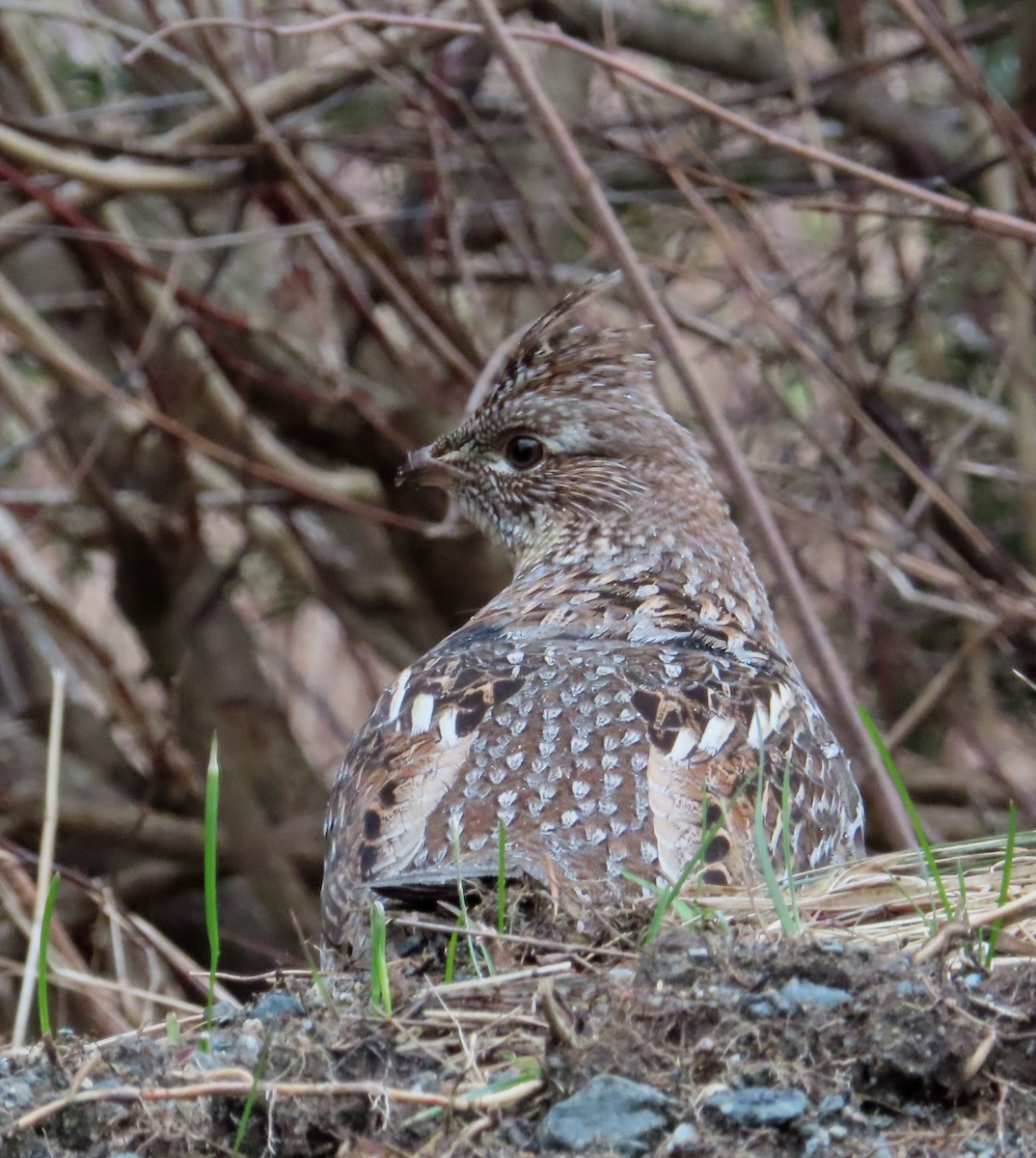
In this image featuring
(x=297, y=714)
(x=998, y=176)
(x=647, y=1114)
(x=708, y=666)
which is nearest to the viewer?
(x=647, y=1114)

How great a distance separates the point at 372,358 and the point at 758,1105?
22.0 feet

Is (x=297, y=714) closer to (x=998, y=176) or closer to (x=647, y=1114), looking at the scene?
(x=998, y=176)

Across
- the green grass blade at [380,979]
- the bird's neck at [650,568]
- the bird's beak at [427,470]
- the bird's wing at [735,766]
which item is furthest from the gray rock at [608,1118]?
the bird's beak at [427,470]

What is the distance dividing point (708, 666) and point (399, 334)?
190 inches

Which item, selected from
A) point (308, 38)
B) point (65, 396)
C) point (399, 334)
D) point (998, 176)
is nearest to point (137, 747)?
point (65, 396)

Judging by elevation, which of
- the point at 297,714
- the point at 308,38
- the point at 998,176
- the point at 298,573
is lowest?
the point at 297,714

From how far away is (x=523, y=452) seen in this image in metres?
6.05

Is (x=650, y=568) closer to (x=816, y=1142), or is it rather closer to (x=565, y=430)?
(x=565, y=430)

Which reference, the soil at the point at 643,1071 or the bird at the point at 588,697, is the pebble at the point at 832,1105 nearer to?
the soil at the point at 643,1071

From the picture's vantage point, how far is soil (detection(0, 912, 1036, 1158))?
8.54ft

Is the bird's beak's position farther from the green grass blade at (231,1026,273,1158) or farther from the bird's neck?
the green grass blade at (231,1026,273,1158)

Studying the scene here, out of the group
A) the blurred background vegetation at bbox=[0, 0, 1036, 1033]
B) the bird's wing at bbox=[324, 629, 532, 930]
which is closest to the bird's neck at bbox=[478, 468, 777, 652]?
the bird's wing at bbox=[324, 629, 532, 930]

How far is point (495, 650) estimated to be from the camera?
4.68 metres

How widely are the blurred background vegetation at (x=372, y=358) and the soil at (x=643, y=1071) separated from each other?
434cm
